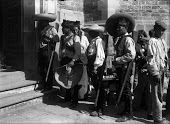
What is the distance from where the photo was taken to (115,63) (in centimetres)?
464

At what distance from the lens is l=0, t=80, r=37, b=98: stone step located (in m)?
5.46

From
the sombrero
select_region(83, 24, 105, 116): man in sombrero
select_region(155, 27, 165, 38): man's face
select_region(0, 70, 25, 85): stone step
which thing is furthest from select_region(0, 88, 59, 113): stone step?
select_region(155, 27, 165, 38): man's face

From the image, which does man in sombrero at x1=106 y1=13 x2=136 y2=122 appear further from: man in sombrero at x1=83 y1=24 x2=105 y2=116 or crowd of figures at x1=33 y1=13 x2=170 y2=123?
man in sombrero at x1=83 y1=24 x2=105 y2=116

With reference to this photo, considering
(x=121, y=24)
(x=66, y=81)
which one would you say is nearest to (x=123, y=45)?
(x=121, y=24)

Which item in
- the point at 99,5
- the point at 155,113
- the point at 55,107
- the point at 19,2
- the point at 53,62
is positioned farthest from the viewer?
the point at 99,5

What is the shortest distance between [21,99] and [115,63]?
2.42m

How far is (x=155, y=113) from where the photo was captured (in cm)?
435

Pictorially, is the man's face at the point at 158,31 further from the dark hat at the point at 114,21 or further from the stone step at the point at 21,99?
the stone step at the point at 21,99

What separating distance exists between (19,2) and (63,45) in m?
2.48

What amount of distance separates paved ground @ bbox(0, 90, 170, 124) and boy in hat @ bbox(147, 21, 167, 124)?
0.39 m

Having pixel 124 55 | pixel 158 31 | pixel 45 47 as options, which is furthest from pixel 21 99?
pixel 158 31

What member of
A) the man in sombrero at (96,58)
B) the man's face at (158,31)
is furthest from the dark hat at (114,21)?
the man's face at (158,31)

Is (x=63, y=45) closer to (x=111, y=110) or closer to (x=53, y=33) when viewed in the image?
(x=53, y=33)

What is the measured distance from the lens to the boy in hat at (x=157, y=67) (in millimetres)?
4258
